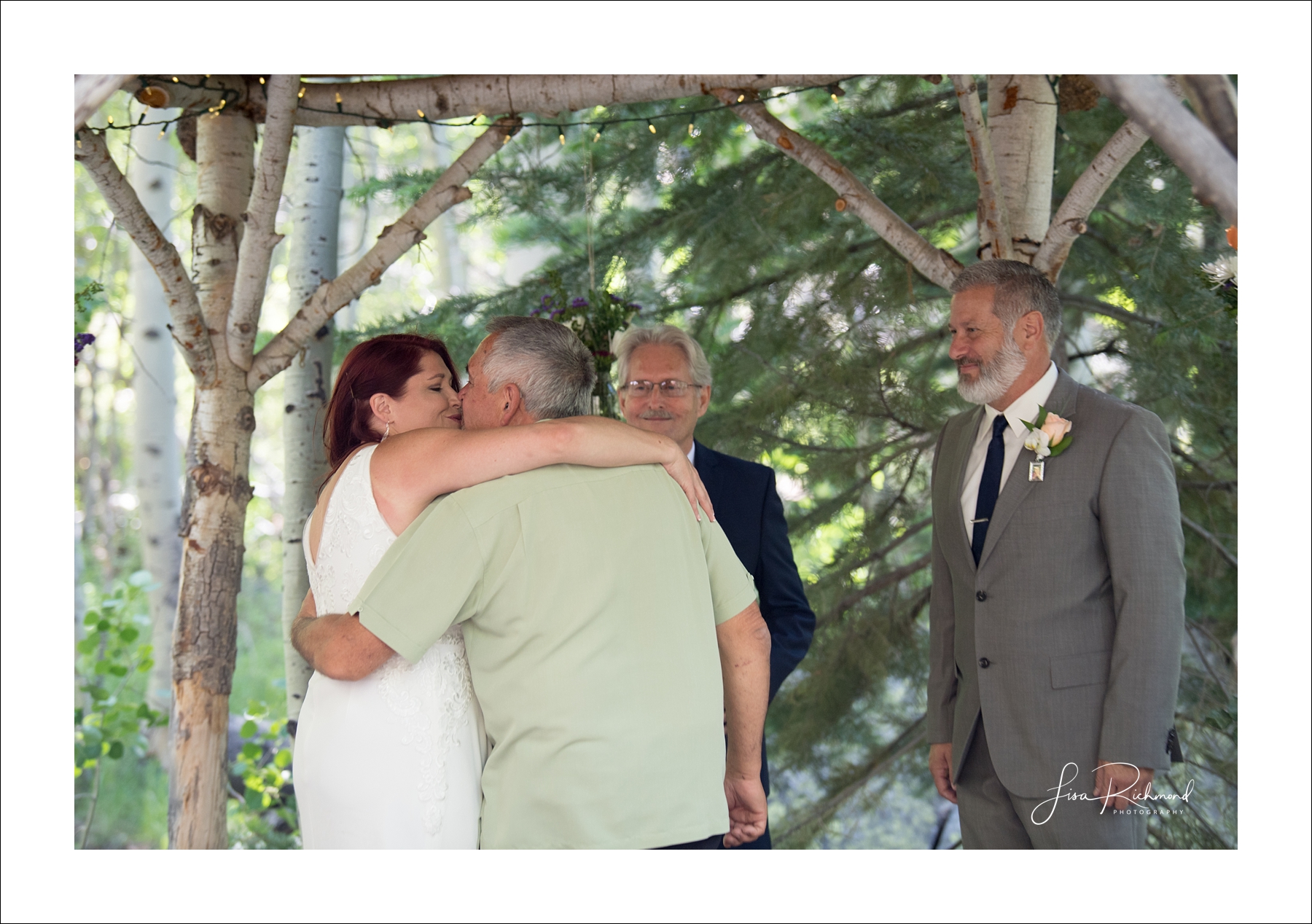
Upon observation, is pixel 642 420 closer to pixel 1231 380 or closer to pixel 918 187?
pixel 918 187

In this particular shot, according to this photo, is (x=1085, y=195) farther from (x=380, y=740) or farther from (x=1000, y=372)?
(x=380, y=740)

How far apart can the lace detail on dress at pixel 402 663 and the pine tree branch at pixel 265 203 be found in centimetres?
106

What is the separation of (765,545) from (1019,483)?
A: 0.71 m

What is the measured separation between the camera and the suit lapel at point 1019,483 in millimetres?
2268

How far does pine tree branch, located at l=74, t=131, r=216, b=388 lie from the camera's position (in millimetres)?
2443

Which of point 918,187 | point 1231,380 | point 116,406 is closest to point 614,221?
point 918,187

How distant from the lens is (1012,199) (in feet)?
9.46

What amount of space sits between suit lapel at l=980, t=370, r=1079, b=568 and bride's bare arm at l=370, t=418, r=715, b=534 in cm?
85

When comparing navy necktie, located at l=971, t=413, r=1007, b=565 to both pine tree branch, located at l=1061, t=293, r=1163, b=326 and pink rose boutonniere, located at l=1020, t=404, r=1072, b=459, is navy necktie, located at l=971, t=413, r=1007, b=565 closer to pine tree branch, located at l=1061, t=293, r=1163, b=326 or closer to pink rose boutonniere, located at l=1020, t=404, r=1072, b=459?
pink rose boutonniere, located at l=1020, t=404, r=1072, b=459

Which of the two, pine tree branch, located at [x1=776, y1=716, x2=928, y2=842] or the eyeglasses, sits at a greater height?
the eyeglasses

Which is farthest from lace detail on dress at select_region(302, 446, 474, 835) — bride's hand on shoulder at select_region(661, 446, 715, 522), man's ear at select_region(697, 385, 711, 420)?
man's ear at select_region(697, 385, 711, 420)

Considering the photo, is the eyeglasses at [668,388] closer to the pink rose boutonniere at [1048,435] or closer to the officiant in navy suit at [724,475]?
the officiant in navy suit at [724,475]

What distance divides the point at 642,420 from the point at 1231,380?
2377 mm
